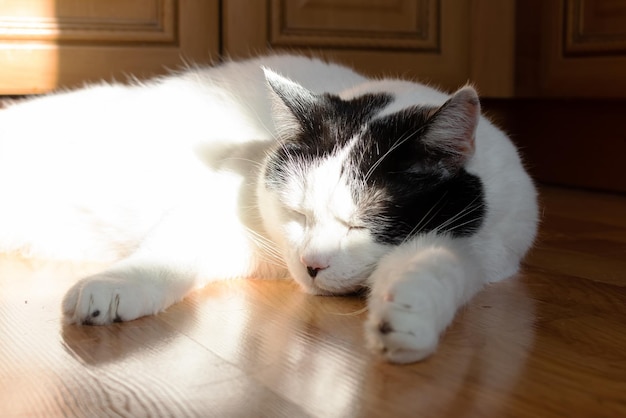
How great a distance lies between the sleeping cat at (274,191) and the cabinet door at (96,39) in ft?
2.23

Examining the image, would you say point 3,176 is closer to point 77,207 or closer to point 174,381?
point 77,207

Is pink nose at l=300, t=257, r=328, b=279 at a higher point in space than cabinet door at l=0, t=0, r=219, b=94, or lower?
lower

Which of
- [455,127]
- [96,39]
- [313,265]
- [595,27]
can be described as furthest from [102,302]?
[595,27]

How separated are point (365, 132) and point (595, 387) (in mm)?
656

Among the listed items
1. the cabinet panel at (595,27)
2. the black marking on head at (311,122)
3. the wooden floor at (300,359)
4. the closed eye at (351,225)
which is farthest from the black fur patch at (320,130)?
the cabinet panel at (595,27)

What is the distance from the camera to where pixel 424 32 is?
3.26 m

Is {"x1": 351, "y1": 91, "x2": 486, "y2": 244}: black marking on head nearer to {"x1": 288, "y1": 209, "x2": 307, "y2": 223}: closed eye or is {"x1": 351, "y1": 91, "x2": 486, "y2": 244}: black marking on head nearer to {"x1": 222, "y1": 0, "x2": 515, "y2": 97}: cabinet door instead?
{"x1": 288, "y1": 209, "x2": 307, "y2": 223}: closed eye

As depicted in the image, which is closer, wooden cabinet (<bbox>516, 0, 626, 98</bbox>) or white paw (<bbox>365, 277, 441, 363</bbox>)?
white paw (<bbox>365, 277, 441, 363</bbox>)

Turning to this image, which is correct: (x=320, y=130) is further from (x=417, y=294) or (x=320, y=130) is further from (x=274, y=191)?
(x=417, y=294)

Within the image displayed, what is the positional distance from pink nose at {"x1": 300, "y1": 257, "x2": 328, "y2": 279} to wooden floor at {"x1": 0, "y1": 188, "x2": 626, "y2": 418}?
3.3 inches

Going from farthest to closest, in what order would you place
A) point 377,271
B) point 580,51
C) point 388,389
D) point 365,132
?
point 580,51 < point 365,132 < point 377,271 < point 388,389

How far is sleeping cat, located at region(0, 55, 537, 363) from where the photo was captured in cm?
138

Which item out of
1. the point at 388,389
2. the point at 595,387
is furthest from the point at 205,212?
the point at 595,387

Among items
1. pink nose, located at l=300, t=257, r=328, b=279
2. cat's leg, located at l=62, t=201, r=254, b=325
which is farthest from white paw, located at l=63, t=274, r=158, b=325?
pink nose, located at l=300, t=257, r=328, b=279
